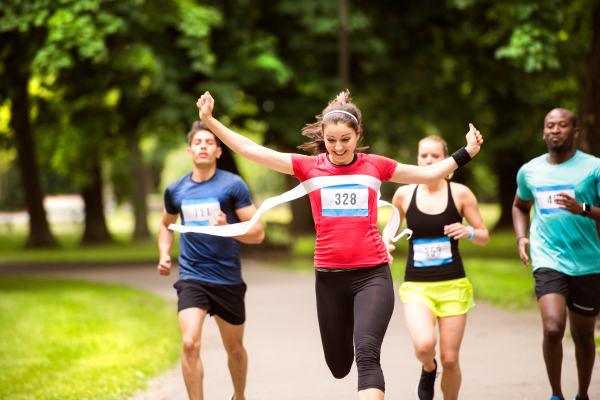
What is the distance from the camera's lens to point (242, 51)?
17062mm

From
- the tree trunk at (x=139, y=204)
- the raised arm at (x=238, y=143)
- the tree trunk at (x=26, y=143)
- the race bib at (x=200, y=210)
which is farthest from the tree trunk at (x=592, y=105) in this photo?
the tree trunk at (x=139, y=204)

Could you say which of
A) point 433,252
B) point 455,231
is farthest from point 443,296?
point 455,231

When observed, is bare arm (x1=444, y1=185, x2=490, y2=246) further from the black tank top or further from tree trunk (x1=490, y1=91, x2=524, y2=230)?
tree trunk (x1=490, y1=91, x2=524, y2=230)

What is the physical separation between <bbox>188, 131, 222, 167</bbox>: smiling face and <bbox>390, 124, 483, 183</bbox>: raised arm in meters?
1.67

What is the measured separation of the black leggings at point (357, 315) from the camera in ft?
13.8

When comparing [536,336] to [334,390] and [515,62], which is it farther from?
[515,62]

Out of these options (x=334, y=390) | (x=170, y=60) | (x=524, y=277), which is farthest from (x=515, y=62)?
(x=334, y=390)

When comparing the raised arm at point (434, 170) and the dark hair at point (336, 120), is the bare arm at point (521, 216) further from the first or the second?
the dark hair at point (336, 120)

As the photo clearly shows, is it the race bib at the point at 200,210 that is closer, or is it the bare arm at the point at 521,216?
the race bib at the point at 200,210

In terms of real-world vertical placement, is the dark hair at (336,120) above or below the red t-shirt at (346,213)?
above

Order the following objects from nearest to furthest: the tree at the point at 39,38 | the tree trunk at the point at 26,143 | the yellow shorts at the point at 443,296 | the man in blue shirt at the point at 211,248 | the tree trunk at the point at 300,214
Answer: the yellow shorts at the point at 443,296 < the man in blue shirt at the point at 211,248 < the tree at the point at 39,38 < the tree trunk at the point at 26,143 < the tree trunk at the point at 300,214

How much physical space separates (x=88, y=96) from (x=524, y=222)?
14542 mm

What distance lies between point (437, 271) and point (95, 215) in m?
27.0

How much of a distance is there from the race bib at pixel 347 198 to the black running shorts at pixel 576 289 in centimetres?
180
